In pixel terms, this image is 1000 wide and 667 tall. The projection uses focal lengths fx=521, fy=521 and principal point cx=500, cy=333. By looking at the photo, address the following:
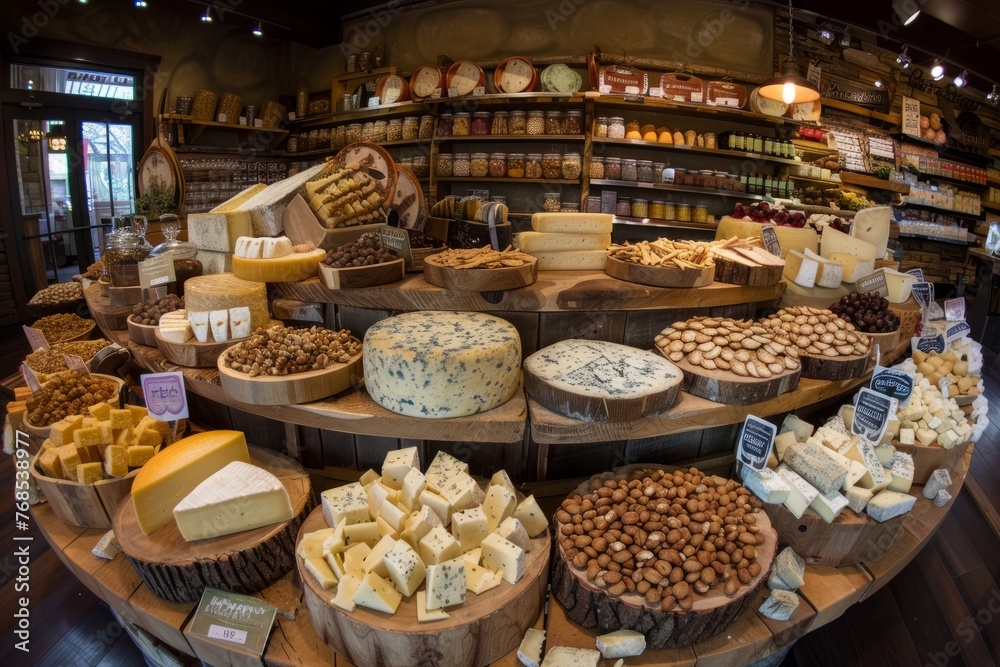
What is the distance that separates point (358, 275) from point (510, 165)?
3.78 meters

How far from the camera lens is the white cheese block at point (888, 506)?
1559 millimetres

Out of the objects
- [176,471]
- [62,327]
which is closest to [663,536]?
[176,471]

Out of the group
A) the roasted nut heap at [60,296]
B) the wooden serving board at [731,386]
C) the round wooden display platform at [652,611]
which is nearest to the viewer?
the round wooden display platform at [652,611]

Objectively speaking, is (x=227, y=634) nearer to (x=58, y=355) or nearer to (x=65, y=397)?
(x=65, y=397)

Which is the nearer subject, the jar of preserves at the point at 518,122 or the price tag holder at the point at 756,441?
the price tag holder at the point at 756,441

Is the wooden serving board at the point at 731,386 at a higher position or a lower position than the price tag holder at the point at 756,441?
higher

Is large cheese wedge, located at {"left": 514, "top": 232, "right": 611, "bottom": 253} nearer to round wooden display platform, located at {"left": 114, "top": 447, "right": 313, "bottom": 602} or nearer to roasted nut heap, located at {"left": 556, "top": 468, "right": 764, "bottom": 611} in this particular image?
roasted nut heap, located at {"left": 556, "top": 468, "right": 764, "bottom": 611}

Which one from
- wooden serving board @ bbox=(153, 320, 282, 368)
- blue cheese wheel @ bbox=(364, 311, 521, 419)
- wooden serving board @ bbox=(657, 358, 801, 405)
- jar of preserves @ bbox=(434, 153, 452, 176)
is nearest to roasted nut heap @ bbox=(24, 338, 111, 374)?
wooden serving board @ bbox=(153, 320, 282, 368)

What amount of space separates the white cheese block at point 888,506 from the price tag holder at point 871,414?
0.23 metres

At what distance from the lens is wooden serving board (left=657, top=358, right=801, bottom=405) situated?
63.7 inches

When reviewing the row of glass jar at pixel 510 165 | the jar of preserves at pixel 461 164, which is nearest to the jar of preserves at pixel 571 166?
the row of glass jar at pixel 510 165

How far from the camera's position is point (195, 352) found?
1.70 m

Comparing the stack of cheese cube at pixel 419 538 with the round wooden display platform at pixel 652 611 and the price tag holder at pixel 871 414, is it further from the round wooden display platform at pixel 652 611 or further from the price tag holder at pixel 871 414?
the price tag holder at pixel 871 414

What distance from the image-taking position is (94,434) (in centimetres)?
162
